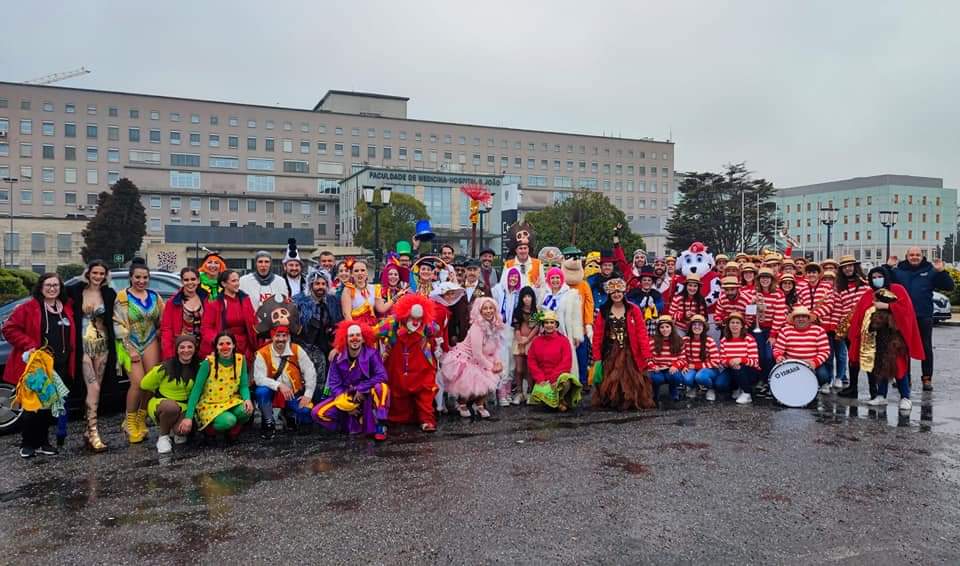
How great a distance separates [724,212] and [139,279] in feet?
222

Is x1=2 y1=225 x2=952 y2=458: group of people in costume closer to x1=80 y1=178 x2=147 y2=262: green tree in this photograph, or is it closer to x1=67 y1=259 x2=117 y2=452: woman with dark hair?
x1=67 y1=259 x2=117 y2=452: woman with dark hair

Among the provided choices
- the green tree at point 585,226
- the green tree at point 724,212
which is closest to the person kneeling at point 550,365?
the green tree at point 585,226

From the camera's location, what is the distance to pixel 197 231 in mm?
70188

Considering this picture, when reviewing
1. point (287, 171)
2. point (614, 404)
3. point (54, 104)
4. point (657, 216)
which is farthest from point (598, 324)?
point (657, 216)

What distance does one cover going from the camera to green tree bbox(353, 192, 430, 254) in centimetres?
6350

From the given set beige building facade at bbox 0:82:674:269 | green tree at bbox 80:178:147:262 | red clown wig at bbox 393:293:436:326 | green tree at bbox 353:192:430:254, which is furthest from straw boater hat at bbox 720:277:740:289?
beige building facade at bbox 0:82:674:269

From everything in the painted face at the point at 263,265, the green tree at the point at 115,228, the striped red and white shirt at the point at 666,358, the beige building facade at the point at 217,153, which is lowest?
the striped red and white shirt at the point at 666,358

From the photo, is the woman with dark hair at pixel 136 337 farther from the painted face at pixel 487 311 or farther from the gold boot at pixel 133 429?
the painted face at pixel 487 311

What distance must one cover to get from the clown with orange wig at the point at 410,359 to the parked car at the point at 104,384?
8.79ft

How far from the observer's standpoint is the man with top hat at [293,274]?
7.98 meters

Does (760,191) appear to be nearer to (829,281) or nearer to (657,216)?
(657,216)

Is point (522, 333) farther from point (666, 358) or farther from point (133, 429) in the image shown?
point (133, 429)

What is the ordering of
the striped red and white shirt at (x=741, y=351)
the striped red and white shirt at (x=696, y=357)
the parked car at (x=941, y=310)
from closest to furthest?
the striped red and white shirt at (x=741, y=351)
the striped red and white shirt at (x=696, y=357)
the parked car at (x=941, y=310)

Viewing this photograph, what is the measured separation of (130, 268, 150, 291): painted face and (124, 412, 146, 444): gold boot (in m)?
1.24
